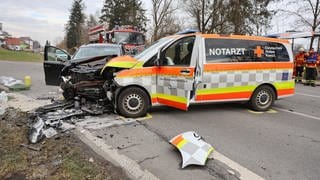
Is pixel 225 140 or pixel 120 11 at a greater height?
pixel 120 11

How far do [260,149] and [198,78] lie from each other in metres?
2.23

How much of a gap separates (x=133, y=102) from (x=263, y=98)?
3.35 m

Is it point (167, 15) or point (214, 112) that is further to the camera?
point (167, 15)

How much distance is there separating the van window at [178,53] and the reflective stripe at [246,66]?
0.53 m

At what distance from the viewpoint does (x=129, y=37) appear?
69.1ft

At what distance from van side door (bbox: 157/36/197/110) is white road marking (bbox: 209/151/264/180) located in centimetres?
195

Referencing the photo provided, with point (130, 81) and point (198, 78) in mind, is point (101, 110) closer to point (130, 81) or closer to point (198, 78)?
point (130, 81)

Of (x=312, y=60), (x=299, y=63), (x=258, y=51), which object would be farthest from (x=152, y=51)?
(x=299, y=63)

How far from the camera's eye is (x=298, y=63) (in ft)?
53.5

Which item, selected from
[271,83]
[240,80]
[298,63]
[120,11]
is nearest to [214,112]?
[240,80]

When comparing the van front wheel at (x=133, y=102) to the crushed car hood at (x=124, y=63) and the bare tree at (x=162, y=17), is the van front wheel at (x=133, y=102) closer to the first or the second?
the crushed car hood at (x=124, y=63)

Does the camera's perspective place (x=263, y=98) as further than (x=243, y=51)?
Yes

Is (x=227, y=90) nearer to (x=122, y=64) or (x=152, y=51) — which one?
(x=152, y=51)

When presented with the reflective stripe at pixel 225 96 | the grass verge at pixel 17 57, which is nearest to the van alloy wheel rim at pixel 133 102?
the reflective stripe at pixel 225 96
